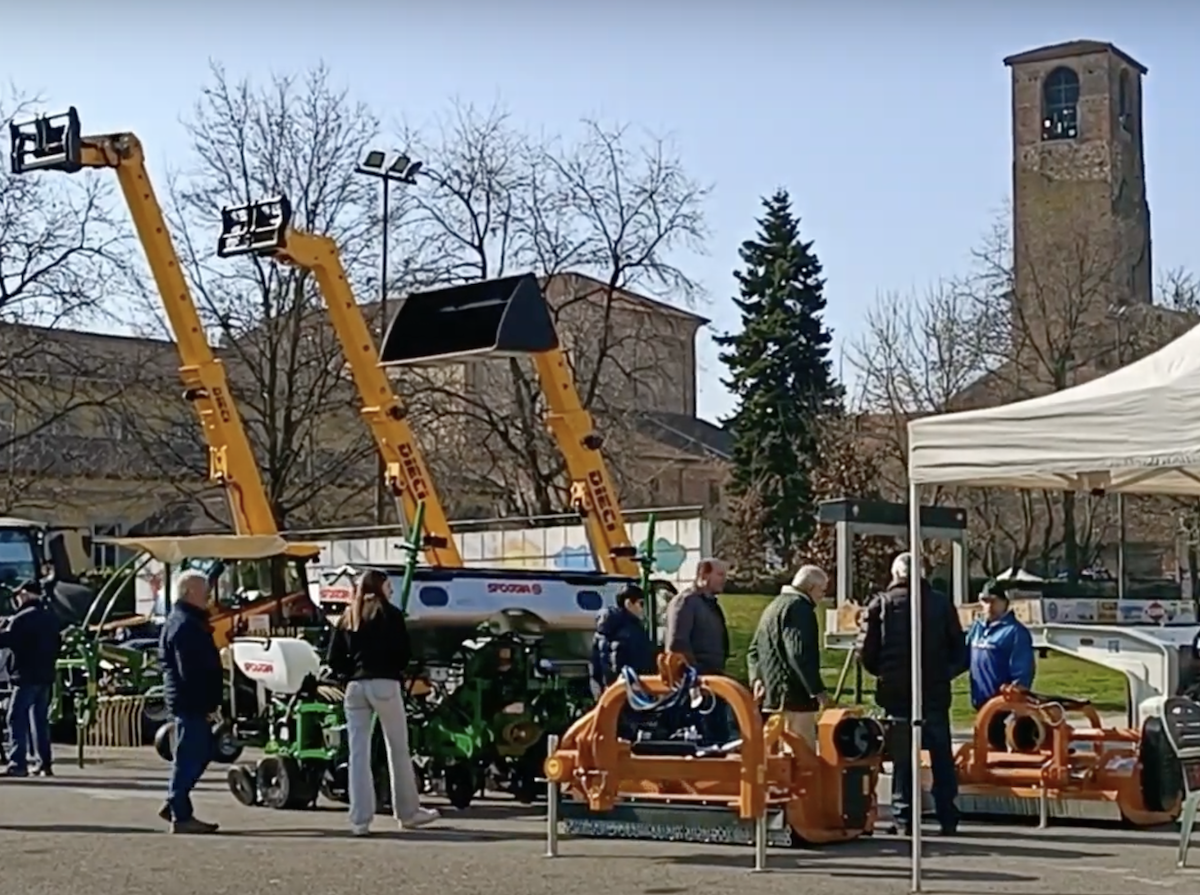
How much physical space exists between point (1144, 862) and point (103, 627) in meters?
13.9

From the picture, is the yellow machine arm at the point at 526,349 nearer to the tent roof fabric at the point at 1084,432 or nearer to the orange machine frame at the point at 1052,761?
the orange machine frame at the point at 1052,761

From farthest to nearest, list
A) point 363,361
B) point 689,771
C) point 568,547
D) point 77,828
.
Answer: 1. point 568,547
2. point 363,361
3. point 77,828
4. point 689,771

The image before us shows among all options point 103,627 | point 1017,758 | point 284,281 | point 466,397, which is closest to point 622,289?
point 466,397

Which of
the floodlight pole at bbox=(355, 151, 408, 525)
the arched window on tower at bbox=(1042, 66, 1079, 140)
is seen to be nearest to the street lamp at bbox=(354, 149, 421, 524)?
the floodlight pole at bbox=(355, 151, 408, 525)

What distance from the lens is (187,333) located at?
2411 cm

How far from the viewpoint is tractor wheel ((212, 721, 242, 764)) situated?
59.8 ft

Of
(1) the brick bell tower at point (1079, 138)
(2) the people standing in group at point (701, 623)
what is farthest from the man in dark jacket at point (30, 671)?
(1) the brick bell tower at point (1079, 138)

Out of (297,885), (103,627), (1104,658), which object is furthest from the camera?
(103,627)

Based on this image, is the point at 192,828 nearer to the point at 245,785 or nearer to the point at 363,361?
the point at 245,785

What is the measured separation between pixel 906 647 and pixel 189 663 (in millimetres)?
4735

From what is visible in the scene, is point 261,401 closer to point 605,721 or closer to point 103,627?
point 103,627

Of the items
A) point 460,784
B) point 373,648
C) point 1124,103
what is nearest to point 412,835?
point 373,648

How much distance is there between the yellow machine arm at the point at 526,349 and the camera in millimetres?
20844

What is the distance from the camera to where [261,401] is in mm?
41094
